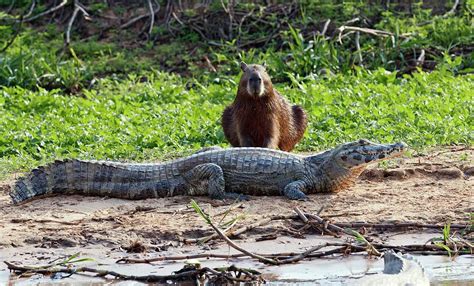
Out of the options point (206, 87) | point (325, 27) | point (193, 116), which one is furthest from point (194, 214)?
point (325, 27)

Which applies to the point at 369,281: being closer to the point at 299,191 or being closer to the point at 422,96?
the point at 299,191

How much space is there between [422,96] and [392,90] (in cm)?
42

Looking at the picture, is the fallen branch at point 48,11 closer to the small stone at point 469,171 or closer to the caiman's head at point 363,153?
the caiman's head at point 363,153

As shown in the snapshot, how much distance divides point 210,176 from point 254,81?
1.80 metres

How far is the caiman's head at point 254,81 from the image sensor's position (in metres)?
9.98

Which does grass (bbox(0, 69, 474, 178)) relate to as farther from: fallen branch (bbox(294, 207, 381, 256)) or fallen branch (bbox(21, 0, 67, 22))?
fallen branch (bbox(21, 0, 67, 22))

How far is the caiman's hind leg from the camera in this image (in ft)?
27.5

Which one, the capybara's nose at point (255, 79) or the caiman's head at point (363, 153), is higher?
the capybara's nose at point (255, 79)

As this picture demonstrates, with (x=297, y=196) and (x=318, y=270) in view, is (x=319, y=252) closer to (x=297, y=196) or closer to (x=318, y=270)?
(x=318, y=270)

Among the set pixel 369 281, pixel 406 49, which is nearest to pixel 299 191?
pixel 369 281

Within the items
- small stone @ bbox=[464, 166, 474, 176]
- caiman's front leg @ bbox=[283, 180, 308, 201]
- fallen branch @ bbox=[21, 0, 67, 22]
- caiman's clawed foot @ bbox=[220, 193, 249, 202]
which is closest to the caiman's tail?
caiman's clawed foot @ bbox=[220, 193, 249, 202]

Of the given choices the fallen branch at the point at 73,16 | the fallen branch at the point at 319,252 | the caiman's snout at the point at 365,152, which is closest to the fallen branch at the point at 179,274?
the fallen branch at the point at 319,252

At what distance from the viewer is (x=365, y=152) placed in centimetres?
837

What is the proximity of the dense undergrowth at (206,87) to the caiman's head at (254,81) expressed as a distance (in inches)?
29.2
